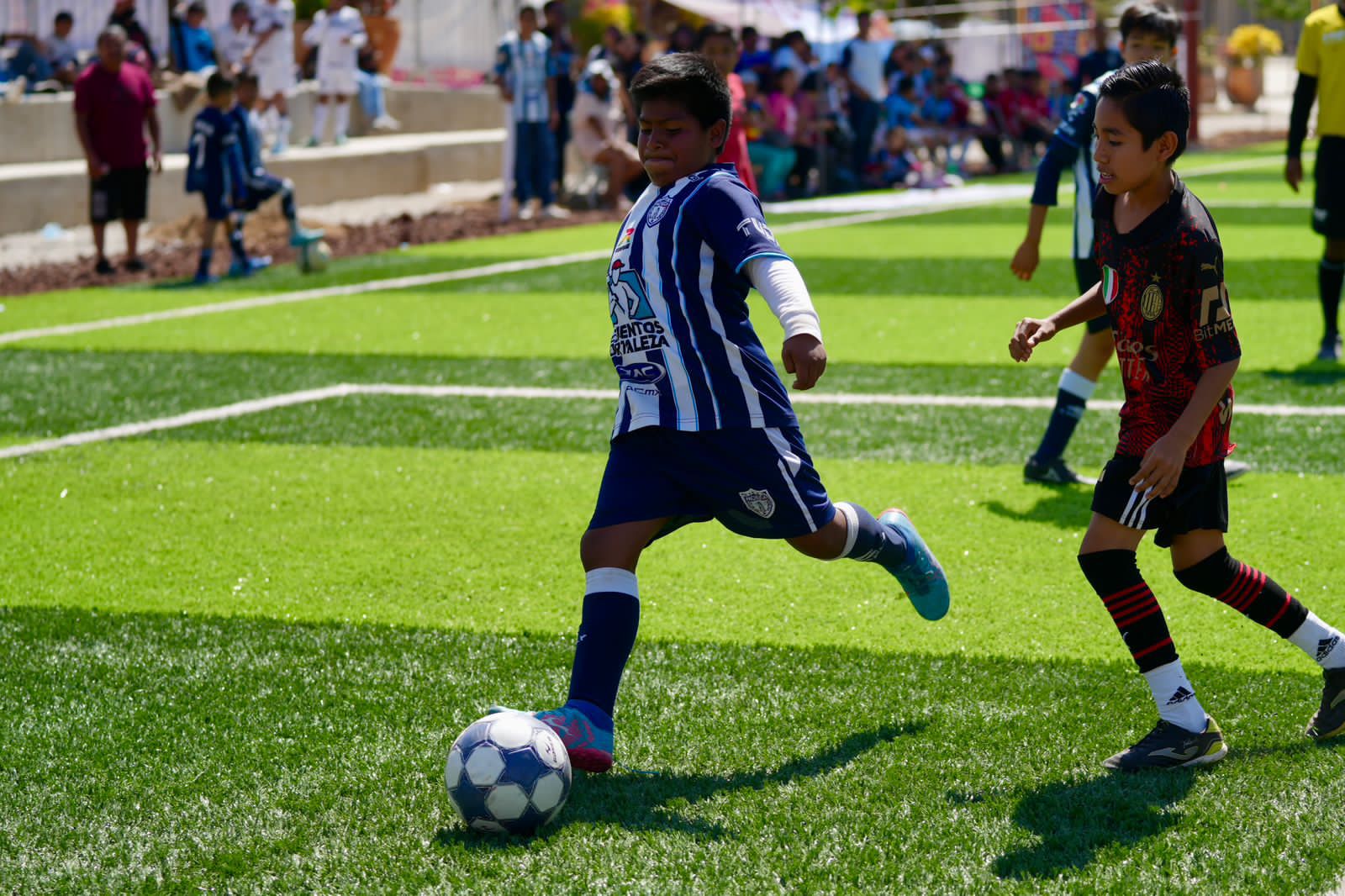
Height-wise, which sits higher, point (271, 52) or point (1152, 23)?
point (271, 52)

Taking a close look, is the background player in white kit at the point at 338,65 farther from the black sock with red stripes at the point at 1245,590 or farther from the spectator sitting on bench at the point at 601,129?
the black sock with red stripes at the point at 1245,590

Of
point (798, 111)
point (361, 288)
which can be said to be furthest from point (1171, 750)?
point (798, 111)

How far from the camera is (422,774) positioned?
378 cm

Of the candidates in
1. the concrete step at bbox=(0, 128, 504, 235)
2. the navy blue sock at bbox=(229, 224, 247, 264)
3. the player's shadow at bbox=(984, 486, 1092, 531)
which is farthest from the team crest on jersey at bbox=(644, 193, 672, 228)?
the concrete step at bbox=(0, 128, 504, 235)

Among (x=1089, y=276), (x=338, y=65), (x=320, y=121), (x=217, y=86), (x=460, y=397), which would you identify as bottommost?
(x=460, y=397)

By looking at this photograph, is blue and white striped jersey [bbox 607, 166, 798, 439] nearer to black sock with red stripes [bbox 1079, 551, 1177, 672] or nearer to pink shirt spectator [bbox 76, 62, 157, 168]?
black sock with red stripes [bbox 1079, 551, 1177, 672]

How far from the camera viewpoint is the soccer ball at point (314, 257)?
14.4 m

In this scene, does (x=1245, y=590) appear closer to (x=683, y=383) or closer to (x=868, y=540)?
(x=868, y=540)

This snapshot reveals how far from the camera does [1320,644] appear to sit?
3891 millimetres

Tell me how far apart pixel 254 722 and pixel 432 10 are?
25.6 m

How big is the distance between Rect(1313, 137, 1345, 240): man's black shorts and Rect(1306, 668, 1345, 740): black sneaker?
218 inches

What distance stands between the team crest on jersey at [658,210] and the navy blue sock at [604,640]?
0.84 metres

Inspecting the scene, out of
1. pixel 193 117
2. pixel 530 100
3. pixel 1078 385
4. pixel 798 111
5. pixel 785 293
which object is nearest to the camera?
pixel 785 293

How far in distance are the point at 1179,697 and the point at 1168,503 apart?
45 cm
